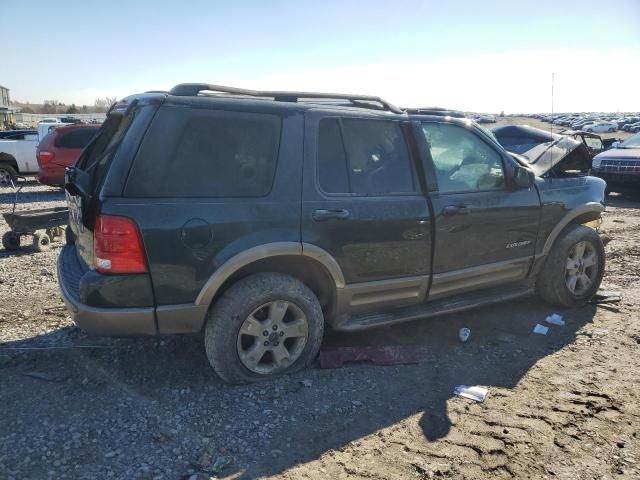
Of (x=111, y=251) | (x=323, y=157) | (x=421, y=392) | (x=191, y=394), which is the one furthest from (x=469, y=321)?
(x=111, y=251)

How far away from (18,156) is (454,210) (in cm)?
1566

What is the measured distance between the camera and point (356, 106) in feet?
13.2

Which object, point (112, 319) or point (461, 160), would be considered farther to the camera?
point (461, 160)

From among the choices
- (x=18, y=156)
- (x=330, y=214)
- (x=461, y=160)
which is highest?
(x=18, y=156)

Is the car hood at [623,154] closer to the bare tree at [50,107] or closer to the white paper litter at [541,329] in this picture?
the white paper litter at [541,329]

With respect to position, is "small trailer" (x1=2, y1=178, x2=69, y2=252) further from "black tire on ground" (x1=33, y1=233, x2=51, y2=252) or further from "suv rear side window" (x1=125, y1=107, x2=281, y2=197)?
"suv rear side window" (x1=125, y1=107, x2=281, y2=197)

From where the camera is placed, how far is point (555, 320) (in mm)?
4699

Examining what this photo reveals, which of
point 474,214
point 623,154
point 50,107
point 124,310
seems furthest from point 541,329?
point 50,107

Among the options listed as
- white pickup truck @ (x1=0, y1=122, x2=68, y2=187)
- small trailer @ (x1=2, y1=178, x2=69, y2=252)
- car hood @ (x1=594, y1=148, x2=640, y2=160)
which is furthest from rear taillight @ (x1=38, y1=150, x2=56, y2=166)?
car hood @ (x1=594, y1=148, x2=640, y2=160)

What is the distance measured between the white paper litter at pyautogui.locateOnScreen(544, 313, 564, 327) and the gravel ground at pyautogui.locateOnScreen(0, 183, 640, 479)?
0.14 metres

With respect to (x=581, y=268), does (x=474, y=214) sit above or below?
above

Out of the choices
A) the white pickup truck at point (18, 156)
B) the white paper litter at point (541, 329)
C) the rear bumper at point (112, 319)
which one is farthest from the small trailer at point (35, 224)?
the white pickup truck at point (18, 156)

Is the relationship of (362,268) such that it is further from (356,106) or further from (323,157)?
(356,106)

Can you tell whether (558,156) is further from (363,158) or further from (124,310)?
(124,310)
